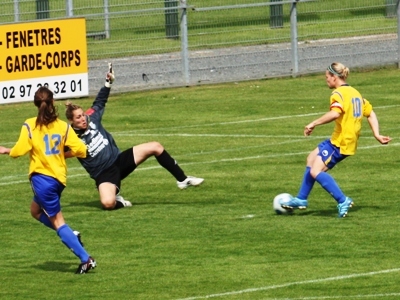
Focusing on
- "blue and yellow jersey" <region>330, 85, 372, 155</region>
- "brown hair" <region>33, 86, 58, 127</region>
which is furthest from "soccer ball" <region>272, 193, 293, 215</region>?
"brown hair" <region>33, 86, 58, 127</region>

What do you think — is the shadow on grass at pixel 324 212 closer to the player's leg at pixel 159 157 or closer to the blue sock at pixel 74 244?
the player's leg at pixel 159 157

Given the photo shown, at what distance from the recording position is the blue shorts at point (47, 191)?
12.5 metres

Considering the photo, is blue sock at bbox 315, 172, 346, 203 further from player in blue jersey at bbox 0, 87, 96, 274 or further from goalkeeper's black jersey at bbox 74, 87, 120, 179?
player in blue jersey at bbox 0, 87, 96, 274

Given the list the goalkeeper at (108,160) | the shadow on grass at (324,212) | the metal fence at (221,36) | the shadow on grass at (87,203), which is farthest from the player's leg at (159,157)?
the metal fence at (221,36)

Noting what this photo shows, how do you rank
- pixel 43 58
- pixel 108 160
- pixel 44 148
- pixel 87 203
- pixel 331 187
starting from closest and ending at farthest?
pixel 44 148 → pixel 331 187 → pixel 108 160 → pixel 87 203 → pixel 43 58

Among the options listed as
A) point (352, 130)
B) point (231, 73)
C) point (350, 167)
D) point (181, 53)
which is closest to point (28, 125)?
point (352, 130)

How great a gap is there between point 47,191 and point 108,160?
3.84m

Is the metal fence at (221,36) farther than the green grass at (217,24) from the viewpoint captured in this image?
No

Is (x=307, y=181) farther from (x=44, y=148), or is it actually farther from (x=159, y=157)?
(x=44, y=148)

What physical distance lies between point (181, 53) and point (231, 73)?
213cm

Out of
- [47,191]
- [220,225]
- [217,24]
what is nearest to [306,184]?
[220,225]

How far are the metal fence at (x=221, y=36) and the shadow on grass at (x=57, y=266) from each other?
1497 cm

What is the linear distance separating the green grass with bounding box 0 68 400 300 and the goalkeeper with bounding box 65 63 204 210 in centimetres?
25

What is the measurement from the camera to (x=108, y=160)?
16.3 m
